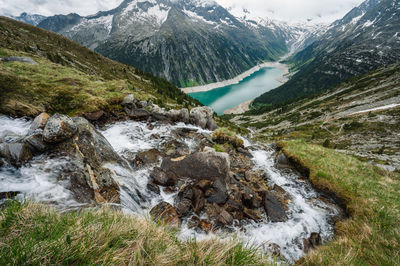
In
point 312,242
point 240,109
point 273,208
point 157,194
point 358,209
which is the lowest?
point 240,109

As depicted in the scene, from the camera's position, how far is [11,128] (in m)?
10.4

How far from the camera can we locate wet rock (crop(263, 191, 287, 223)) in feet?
30.7

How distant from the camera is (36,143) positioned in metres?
7.94

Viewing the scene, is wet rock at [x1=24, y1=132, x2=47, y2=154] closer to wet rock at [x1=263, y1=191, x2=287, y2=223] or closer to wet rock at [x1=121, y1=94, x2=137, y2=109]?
wet rock at [x1=263, y1=191, x2=287, y2=223]

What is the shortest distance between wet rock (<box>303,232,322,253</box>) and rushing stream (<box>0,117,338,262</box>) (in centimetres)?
20

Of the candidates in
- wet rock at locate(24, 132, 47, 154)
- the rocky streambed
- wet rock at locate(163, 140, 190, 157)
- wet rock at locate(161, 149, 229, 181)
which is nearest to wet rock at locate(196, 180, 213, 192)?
the rocky streambed

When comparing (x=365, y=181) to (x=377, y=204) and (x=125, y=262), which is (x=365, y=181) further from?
(x=125, y=262)

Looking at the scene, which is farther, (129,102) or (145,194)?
(129,102)

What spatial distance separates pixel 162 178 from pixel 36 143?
635 centimetres

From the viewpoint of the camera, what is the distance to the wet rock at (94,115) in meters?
16.0

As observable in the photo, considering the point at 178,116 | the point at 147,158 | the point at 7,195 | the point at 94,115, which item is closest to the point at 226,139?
the point at 178,116

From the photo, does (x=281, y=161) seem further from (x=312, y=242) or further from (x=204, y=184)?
(x=204, y=184)

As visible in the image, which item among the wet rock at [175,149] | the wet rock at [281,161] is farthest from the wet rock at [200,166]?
the wet rock at [281,161]

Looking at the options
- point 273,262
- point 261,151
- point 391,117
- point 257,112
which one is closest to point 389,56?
point 257,112
